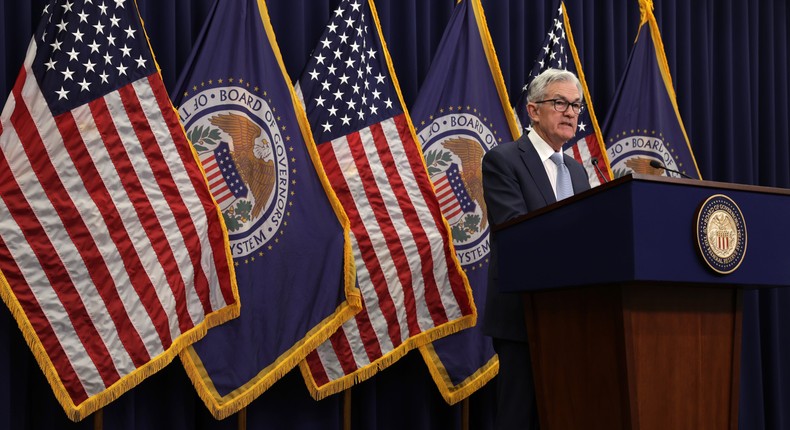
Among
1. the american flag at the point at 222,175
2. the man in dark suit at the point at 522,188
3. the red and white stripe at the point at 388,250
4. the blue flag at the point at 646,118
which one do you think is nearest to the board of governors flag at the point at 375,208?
the red and white stripe at the point at 388,250

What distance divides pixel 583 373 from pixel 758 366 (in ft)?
10.1

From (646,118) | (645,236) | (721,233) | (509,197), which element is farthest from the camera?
(646,118)

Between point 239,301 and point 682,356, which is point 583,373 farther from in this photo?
point 239,301

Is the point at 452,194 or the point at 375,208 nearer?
the point at 375,208

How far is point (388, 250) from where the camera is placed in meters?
3.67

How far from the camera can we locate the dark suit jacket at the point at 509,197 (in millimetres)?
2660

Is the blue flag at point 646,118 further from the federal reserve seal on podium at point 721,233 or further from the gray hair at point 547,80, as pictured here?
the federal reserve seal on podium at point 721,233

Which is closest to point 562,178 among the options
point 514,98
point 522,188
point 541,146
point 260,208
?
point 541,146

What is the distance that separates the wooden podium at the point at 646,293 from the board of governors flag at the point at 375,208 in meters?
1.37

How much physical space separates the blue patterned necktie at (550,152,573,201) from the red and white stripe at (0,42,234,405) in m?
1.39

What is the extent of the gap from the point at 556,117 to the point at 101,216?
1.77 m

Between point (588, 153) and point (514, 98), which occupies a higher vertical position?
point (514, 98)

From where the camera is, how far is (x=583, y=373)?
2.24m

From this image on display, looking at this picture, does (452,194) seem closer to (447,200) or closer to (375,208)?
(447,200)
